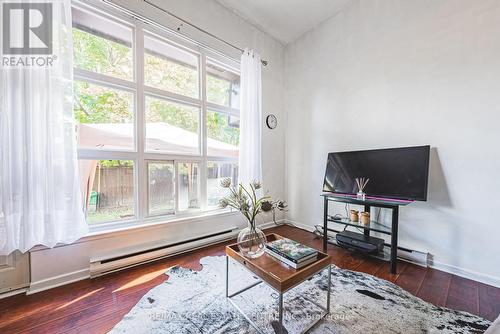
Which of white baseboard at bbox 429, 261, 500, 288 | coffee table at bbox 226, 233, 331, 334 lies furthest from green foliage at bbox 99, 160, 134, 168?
white baseboard at bbox 429, 261, 500, 288

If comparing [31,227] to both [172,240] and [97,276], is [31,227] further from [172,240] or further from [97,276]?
[172,240]

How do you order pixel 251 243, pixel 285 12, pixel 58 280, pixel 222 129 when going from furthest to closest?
pixel 222 129 < pixel 285 12 < pixel 58 280 < pixel 251 243

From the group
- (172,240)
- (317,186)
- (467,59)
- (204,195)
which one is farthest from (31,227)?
(467,59)

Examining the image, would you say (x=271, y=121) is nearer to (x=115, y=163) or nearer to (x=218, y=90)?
(x=218, y=90)

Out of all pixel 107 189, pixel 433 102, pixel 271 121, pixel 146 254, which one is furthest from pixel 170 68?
pixel 433 102

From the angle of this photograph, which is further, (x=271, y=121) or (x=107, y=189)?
(x=271, y=121)

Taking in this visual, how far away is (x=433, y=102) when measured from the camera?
6.72ft

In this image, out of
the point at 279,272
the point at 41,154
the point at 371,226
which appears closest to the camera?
the point at 279,272

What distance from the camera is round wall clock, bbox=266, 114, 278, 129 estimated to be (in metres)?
3.35

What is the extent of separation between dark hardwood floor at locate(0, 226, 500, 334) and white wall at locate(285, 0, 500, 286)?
32cm

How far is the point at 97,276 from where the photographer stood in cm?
183

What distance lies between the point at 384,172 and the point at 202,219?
2234 millimetres

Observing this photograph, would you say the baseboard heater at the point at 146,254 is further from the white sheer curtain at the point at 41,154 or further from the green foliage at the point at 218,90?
the green foliage at the point at 218,90

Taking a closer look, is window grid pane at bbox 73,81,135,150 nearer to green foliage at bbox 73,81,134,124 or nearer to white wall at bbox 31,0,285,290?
green foliage at bbox 73,81,134,124
